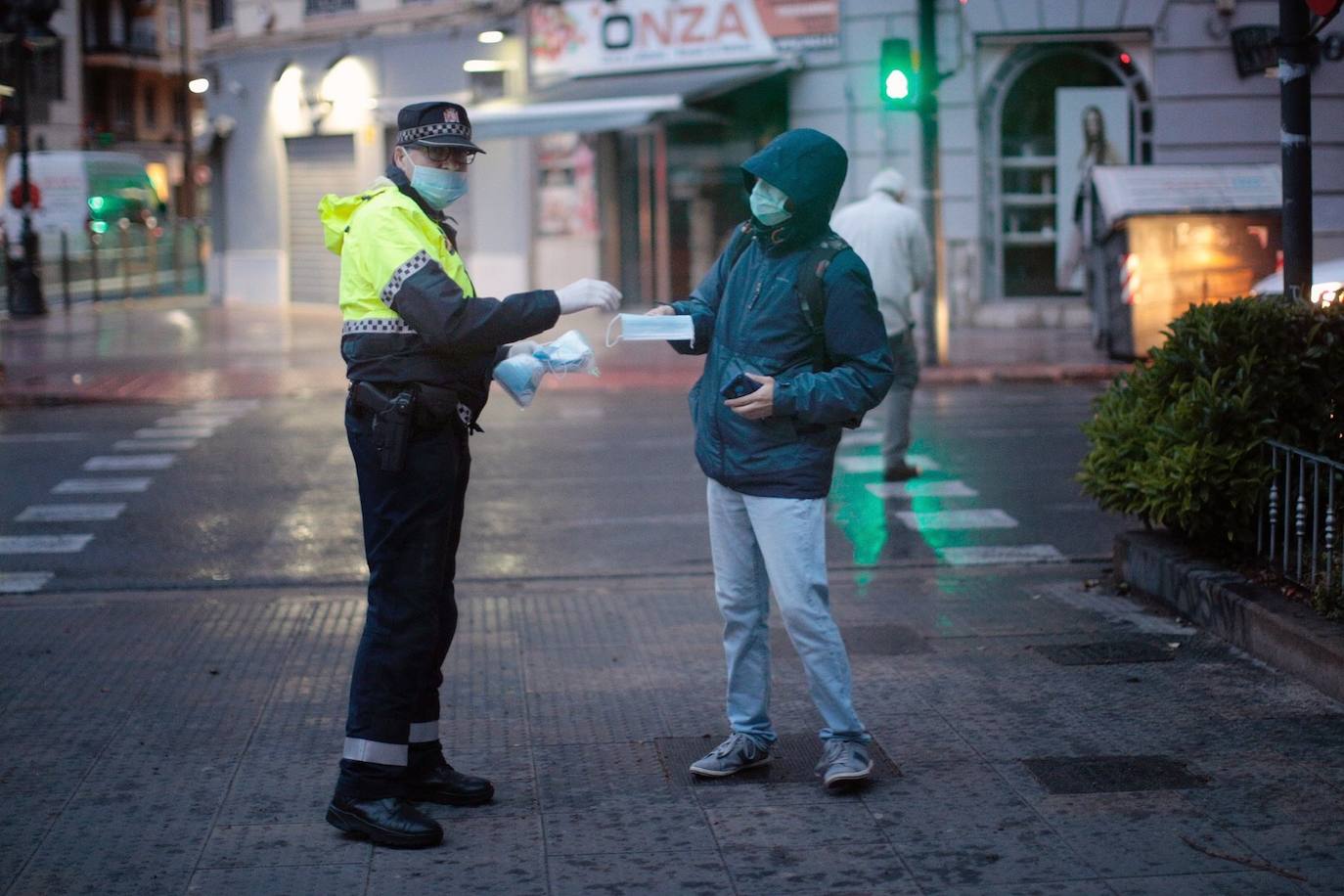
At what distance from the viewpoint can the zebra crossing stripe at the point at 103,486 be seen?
11477 millimetres

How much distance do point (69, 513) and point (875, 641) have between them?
5.63 m

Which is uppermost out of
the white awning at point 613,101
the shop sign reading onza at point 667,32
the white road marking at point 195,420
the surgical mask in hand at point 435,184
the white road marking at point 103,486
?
the shop sign reading onza at point 667,32

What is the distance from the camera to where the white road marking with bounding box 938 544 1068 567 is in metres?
9.00

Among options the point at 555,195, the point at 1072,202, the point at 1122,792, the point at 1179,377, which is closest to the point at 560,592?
the point at 1179,377

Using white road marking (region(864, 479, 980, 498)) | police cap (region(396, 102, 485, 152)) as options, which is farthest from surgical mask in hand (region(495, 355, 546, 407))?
white road marking (region(864, 479, 980, 498))

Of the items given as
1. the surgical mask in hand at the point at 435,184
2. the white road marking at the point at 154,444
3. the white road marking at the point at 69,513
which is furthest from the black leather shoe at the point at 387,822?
the white road marking at the point at 154,444

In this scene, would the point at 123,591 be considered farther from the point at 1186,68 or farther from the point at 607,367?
the point at 1186,68

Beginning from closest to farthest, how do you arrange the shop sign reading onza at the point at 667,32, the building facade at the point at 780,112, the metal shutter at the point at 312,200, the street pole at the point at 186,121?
1. the building facade at the point at 780,112
2. the shop sign reading onza at the point at 667,32
3. the metal shutter at the point at 312,200
4. the street pole at the point at 186,121

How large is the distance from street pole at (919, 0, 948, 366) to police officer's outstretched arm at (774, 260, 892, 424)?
13.2 m

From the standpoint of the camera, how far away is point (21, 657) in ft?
23.0

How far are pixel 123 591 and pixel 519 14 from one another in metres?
20.8

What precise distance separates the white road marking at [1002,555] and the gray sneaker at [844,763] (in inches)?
→ 152

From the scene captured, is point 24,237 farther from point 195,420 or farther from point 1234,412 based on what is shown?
point 1234,412

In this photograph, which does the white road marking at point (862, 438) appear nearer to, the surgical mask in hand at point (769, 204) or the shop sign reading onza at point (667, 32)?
the surgical mask in hand at point (769, 204)
